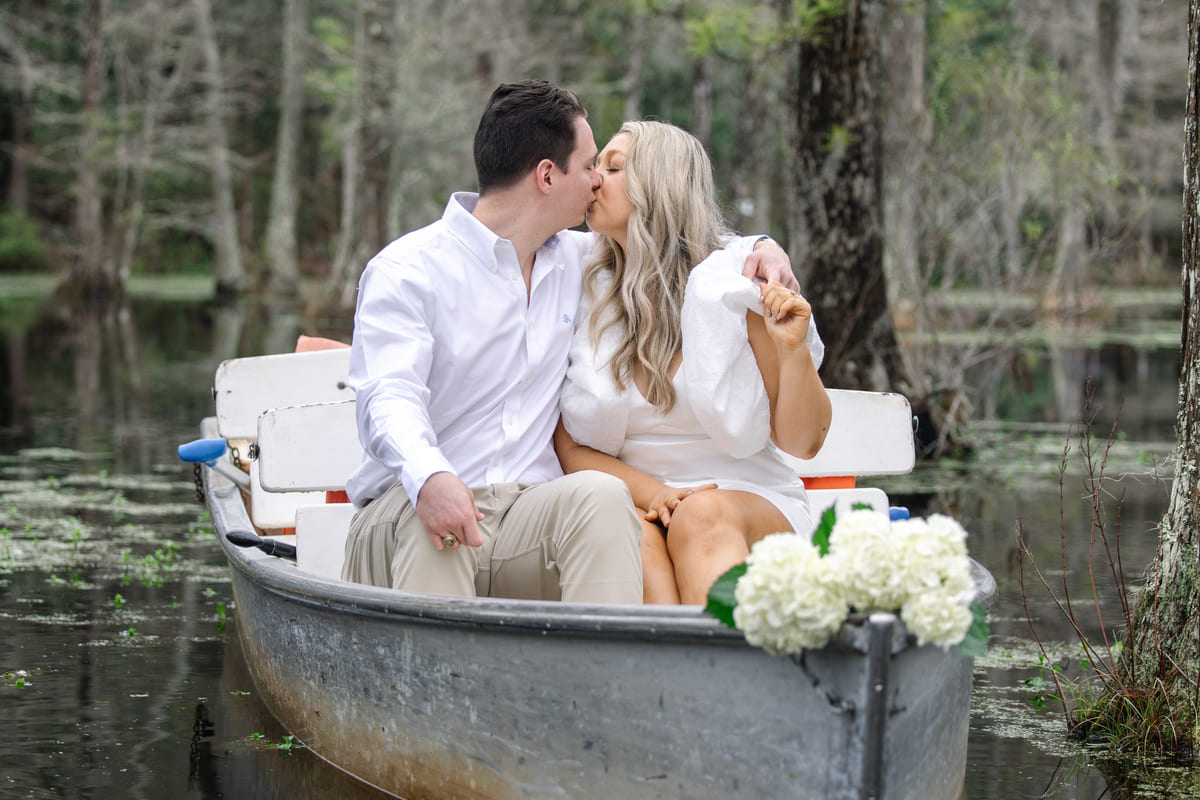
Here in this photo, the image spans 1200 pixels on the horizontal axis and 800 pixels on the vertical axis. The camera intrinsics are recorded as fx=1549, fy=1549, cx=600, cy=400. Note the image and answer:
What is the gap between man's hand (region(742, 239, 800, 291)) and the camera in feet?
12.5

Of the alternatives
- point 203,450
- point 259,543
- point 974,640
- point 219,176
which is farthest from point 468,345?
point 219,176

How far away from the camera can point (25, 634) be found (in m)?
5.70

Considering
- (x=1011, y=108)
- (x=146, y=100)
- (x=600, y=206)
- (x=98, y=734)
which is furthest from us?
(x=146, y=100)

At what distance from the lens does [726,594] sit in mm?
2967

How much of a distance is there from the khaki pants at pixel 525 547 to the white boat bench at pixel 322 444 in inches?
A: 26.0

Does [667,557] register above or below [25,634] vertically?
above

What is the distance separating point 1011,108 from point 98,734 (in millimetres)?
8452

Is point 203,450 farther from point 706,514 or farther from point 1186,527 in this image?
point 1186,527

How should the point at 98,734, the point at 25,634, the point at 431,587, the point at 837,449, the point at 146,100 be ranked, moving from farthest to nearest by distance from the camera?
the point at 146,100, the point at 25,634, the point at 837,449, the point at 98,734, the point at 431,587

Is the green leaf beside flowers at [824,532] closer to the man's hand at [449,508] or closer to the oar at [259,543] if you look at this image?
the man's hand at [449,508]

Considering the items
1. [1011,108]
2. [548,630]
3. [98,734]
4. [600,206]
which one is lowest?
[98,734]

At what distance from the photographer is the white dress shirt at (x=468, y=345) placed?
3.84 metres

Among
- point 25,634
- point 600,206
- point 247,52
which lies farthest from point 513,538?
point 247,52

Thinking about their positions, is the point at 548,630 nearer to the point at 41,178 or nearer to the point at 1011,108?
the point at 1011,108
